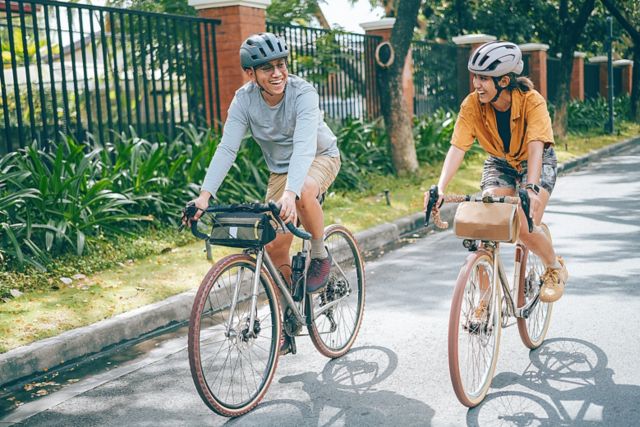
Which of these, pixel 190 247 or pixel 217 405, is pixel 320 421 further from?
pixel 190 247

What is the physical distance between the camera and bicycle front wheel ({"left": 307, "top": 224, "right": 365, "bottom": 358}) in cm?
491

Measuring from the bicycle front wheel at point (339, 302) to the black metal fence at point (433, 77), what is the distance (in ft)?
41.8

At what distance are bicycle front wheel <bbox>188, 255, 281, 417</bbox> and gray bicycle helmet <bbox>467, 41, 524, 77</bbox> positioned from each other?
58.7 inches

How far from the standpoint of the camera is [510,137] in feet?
15.2

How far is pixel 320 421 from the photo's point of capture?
405 centimetres

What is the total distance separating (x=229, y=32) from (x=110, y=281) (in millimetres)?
5396

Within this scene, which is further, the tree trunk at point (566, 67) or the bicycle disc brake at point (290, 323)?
Answer: the tree trunk at point (566, 67)

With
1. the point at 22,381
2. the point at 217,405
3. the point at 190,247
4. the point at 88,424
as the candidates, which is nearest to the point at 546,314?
the point at 217,405

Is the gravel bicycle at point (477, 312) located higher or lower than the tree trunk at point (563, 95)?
lower

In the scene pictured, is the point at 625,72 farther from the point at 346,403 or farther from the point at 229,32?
the point at 346,403

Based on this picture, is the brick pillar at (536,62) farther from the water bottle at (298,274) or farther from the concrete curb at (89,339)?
the water bottle at (298,274)

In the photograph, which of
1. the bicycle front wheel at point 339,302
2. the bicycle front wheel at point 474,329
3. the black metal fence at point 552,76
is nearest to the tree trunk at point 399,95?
the bicycle front wheel at point 339,302

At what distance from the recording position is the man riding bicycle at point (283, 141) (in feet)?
14.0

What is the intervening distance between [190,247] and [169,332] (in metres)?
2.30
